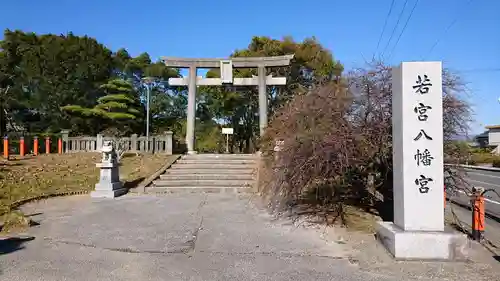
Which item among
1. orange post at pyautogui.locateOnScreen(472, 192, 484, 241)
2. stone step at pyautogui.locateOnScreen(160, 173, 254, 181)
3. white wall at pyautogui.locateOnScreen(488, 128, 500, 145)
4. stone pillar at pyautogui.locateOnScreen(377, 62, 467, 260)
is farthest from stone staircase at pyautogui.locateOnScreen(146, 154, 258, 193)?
white wall at pyautogui.locateOnScreen(488, 128, 500, 145)

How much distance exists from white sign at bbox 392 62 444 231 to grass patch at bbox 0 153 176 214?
27.4ft

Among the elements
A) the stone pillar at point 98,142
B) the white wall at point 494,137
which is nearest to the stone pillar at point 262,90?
the stone pillar at point 98,142

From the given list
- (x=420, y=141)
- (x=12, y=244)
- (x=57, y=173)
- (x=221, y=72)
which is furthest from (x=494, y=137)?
Result: (x=12, y=244)

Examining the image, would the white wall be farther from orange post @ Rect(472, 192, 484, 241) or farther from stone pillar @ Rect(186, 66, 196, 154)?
orange post @ Rect(472, 192, 484, 241)

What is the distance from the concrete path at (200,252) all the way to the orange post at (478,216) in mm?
916

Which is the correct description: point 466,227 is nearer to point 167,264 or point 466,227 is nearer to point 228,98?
point 167,264

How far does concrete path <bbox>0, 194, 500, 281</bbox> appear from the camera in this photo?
188 inches

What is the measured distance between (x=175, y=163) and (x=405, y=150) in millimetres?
12249

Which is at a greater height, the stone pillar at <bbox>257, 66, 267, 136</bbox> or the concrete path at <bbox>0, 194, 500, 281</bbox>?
the stone pillar at <bbox>257, 66, 267, 136</bbox>

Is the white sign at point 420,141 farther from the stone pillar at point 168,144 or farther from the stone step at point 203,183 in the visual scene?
the stone pillar at point 168,144

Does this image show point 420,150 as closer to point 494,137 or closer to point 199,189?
point 199,189

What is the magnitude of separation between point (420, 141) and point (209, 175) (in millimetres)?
9758

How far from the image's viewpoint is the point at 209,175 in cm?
1459

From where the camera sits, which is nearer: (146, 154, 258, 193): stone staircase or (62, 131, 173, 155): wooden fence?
(146, 154, 258, 193): stone staircase
